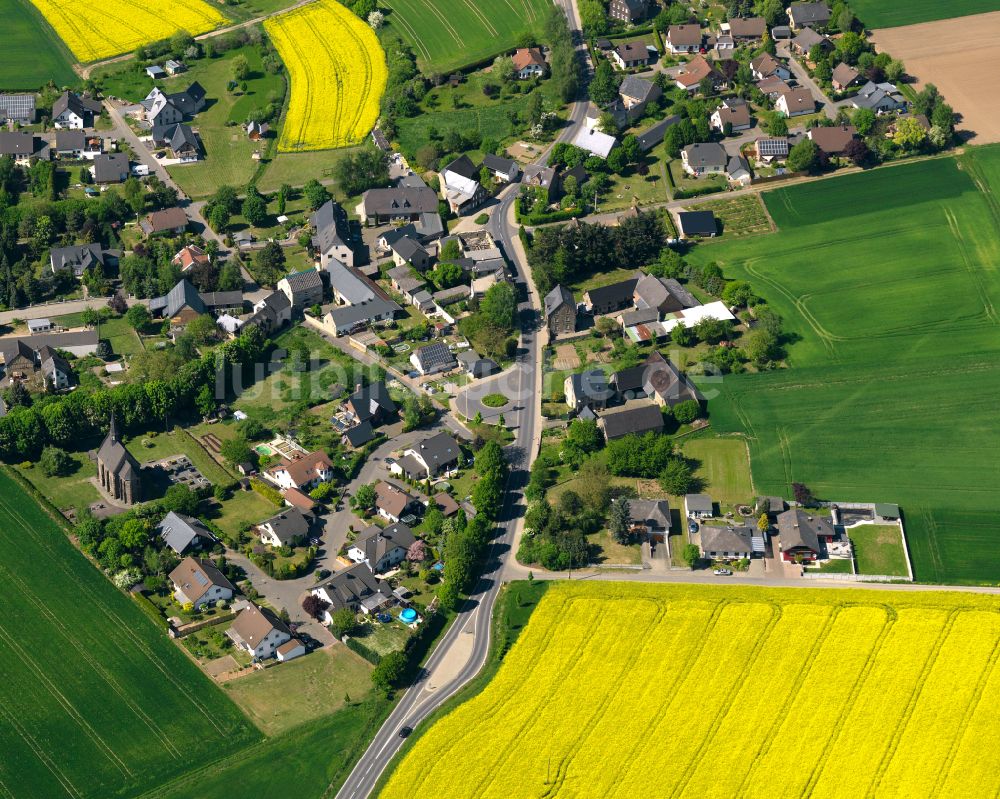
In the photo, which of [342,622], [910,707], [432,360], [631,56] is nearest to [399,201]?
[432,360]

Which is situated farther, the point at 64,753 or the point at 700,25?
the point at 700,25

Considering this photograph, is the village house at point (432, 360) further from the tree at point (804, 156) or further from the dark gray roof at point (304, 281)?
the tree at point (804, 156)

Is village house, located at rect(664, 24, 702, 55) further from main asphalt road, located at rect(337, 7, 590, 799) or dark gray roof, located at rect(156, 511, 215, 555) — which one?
dark gray roof, located at rect(156, 511, 215, 555)

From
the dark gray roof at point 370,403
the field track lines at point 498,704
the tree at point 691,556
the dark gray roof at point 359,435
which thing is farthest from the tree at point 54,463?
the tree at point 691,556

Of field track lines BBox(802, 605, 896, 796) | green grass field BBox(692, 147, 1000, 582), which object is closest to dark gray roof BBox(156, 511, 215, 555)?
green grass field BBox(692, 147, 1000, 582)

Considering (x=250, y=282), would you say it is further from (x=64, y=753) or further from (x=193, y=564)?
(x=64, y=753)

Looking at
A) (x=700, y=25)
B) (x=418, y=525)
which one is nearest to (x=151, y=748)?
(x=418, y=525)
